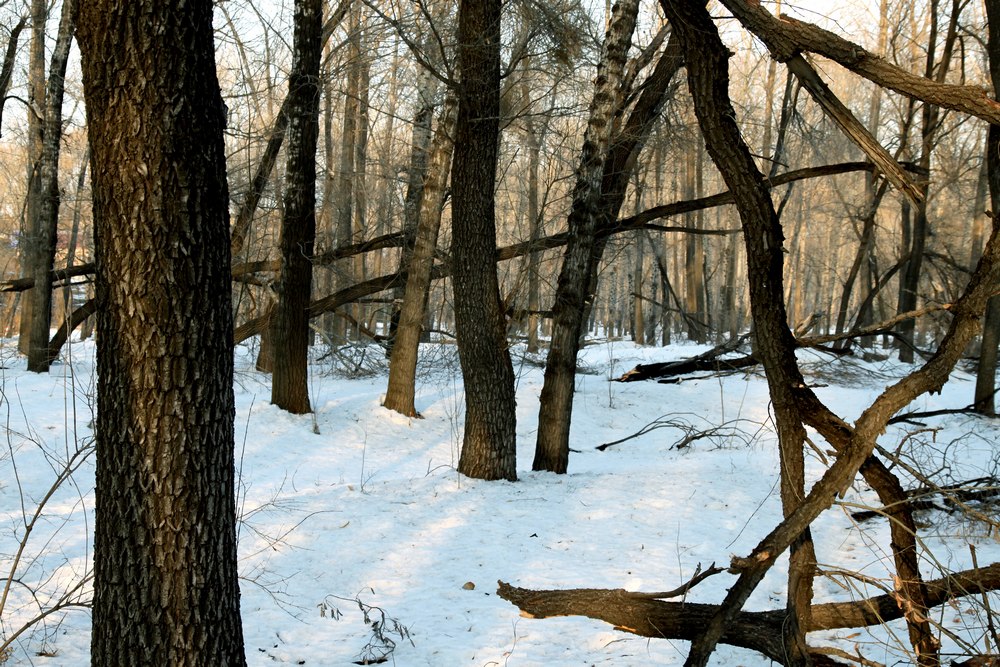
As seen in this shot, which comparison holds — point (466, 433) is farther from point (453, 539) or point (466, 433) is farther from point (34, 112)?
point (34, 112)

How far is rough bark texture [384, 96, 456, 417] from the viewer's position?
1026cm

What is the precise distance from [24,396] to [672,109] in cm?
861

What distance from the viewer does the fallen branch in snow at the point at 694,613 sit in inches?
106

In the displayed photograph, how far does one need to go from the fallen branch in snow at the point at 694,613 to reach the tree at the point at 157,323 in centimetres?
126

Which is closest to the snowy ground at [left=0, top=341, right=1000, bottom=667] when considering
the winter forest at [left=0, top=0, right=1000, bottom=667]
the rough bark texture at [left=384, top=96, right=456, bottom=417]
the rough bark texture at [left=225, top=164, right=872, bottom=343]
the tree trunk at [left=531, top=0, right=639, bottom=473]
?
the winter forest at [left=0, top=0, right=1000, bottom=667]

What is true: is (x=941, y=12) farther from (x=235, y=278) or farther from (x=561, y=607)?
(x=561, y=607)

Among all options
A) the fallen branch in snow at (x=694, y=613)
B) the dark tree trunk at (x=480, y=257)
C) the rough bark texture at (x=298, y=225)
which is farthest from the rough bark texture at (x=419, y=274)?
the fallen branch in snow at (x=694, y=613)

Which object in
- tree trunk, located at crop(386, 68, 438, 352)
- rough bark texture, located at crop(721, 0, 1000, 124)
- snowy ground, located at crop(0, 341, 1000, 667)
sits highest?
tree trunk, located at crop(386, 68, 438, 352)

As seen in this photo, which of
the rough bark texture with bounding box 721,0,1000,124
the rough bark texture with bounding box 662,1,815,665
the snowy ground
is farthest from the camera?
the snowy ground

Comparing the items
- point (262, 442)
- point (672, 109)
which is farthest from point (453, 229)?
point (262, 442)

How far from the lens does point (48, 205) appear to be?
37.2ft

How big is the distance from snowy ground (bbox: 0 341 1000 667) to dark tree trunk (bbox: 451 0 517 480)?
432 mm

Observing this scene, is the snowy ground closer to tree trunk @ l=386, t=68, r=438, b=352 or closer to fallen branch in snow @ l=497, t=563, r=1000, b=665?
fallen branch in snow @ l=497, t=563, r=1000, b=665

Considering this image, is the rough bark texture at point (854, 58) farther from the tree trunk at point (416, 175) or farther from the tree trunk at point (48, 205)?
the tree trunk at point (48, 205)
